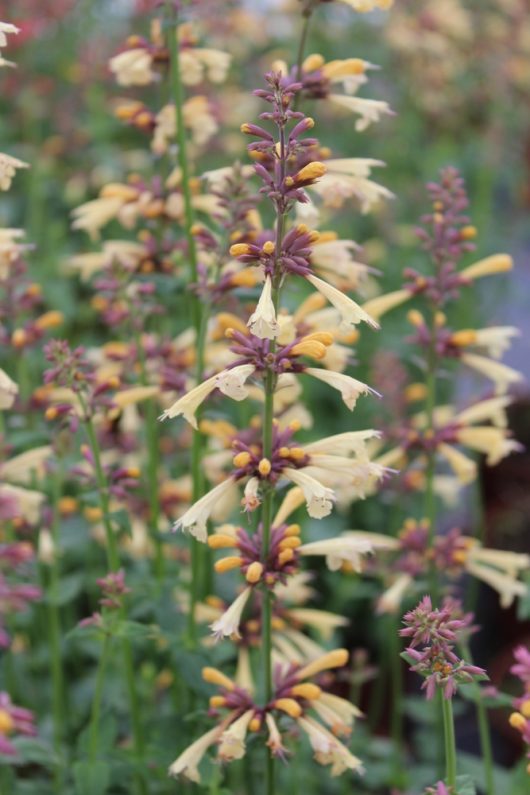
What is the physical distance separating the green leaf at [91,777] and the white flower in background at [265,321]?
1.30m

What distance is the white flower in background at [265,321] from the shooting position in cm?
203

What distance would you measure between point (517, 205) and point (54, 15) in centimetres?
365

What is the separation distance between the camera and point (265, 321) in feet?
6.68

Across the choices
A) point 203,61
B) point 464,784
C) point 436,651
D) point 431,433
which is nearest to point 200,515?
point 436,651

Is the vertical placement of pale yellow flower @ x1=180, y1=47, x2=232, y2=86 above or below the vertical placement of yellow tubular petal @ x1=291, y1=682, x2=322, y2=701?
above

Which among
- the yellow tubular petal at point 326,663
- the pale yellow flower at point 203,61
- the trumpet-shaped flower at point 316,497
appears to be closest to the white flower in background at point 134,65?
the pale yellow flower at point 203,61

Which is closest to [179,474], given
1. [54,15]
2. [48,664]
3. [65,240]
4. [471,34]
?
[48,664]

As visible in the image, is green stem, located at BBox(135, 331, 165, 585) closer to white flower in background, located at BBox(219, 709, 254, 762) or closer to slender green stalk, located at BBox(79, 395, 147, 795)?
slender green stalk, located at BBox(79, 395, 147, 795)

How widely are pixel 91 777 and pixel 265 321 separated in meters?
1.36

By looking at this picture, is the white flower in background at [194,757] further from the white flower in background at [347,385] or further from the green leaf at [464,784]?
the white flower in background at [347,385]

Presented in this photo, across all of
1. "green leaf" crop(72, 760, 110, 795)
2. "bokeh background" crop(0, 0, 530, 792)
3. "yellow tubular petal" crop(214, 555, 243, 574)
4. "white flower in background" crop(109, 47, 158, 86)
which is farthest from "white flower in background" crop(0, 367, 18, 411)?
"bokeh background" crop(0, 0, 530, 792)

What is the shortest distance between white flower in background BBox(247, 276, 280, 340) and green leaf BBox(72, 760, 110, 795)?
4.28 feet

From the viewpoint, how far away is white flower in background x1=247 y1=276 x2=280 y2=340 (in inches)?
79.8

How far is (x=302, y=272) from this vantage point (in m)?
2.11
